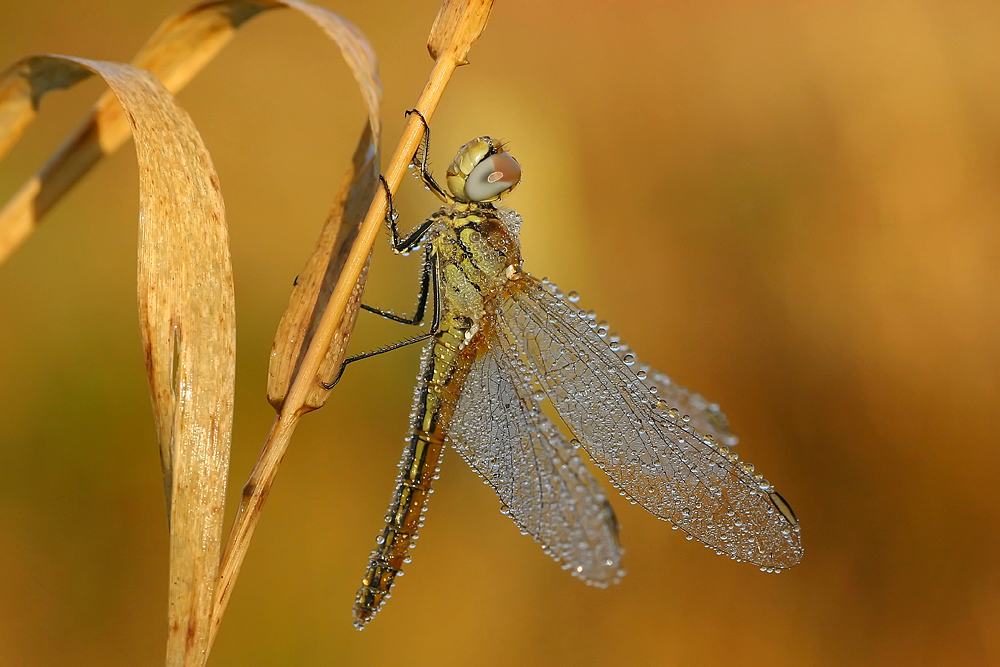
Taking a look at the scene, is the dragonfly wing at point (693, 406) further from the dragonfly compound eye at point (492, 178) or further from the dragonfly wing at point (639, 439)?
the dragonfly compound eye at point (492, 178)

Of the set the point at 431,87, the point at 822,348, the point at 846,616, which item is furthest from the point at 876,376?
the point at 431,87

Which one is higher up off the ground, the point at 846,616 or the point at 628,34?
the point at 628,34

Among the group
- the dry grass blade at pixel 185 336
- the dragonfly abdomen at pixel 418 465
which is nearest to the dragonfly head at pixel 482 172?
the dragonfly abdomen at pixel 418 465

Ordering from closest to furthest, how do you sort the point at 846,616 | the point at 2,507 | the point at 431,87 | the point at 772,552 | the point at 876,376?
the point at 431,87
the point at 772,552
the point at 2,507
the point at 846,616
the point at 876,376

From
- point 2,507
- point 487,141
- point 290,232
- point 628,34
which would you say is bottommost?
point 2,507

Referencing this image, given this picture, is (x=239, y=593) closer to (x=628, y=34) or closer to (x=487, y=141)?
(x=487, y=141)

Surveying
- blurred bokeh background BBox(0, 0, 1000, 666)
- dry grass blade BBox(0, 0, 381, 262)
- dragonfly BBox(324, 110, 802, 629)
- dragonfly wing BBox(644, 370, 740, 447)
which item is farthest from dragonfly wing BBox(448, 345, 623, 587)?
blurred bokeh background BBox(0, 0, 1000, 666)

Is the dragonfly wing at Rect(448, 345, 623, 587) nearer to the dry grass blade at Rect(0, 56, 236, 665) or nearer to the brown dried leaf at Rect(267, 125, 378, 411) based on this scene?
the brown dried leaf at Rect(267, 125, 378, 411)

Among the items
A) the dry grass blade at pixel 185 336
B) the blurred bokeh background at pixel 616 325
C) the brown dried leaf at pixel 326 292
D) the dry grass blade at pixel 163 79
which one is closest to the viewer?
the dry grass blade at pixel 185 336
